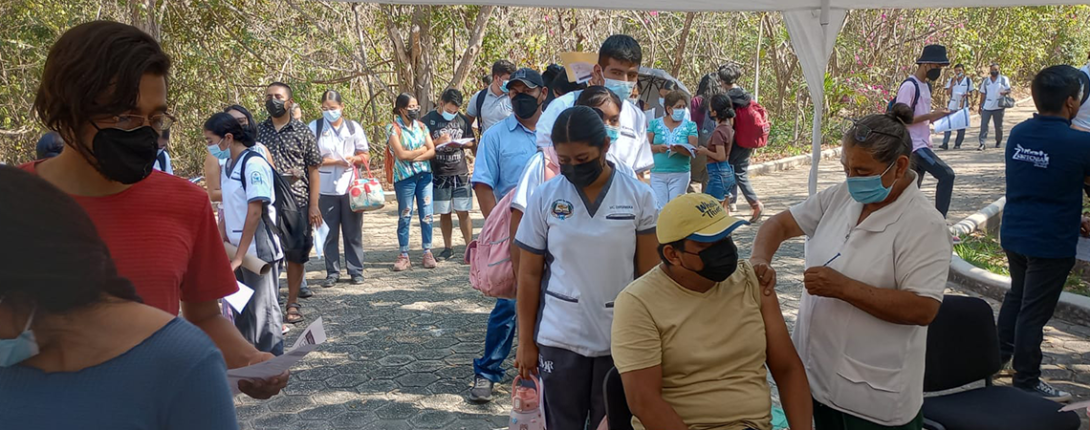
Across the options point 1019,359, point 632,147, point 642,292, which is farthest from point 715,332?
point 1019,359

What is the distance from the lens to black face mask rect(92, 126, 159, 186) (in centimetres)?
179

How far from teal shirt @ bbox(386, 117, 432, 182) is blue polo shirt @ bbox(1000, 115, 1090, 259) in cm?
516

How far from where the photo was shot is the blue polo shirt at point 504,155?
4988mm

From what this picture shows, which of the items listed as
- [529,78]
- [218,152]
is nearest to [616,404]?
[529,78]

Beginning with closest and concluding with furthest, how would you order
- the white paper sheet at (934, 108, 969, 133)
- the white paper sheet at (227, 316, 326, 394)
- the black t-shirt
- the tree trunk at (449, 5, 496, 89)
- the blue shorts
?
the white paper sheet at (227, 316, 326, 394), the white paper sheet at (934, 108, 969, 133), the black t-shirt, the blue shorts, the tree trunk at (449, 5, 496, 89)

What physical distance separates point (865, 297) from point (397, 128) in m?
6.02

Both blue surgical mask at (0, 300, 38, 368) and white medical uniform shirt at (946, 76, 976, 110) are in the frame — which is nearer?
blue surgical mask at (0, 300, 38, 368)

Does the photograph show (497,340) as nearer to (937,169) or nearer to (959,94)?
(937,169)

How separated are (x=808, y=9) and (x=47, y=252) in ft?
14.9

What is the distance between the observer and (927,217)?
2805 millimetres

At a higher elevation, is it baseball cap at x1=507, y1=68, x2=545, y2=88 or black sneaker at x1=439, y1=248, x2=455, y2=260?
baseball cap at x1=507, y1=68, x2=545, y2=88

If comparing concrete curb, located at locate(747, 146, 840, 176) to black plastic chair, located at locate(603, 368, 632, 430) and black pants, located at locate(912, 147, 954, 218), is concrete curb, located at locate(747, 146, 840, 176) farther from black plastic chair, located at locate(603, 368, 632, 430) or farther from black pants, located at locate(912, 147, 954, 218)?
black plastic chair, located at locate(603, 368, 632, 430)

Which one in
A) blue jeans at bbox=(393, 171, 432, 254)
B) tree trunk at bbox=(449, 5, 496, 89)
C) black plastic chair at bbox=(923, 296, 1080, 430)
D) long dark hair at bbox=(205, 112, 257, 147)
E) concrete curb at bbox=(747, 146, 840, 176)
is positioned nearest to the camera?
black plastic chair at bbox=(923, 296, 1080, 430)

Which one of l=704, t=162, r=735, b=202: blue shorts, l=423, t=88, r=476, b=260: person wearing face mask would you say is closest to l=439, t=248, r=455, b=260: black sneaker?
l=423, t=88, r=476, b=260: person wearing face mask
